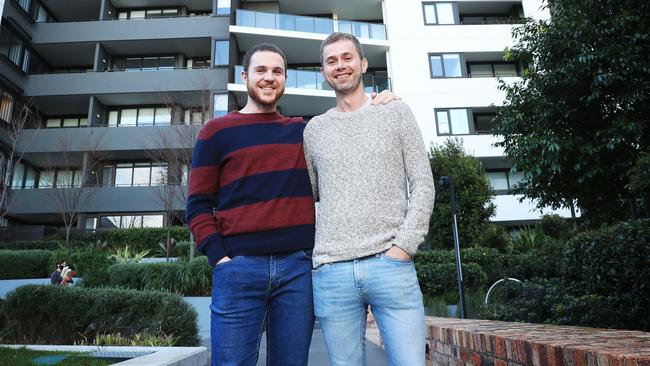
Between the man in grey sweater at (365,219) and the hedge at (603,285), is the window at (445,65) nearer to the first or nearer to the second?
the hedge at (603,285)

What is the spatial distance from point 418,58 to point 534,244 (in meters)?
11.9

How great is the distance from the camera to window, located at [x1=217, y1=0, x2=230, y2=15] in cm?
2391

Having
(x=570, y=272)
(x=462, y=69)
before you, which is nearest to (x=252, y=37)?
(x=462, y=69)

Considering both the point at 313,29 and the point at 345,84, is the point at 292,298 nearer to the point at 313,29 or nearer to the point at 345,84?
the point at 345,84

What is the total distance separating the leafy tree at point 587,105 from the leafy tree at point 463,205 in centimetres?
566

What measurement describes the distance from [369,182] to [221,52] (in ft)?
73.4

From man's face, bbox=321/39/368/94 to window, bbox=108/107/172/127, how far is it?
940 inches

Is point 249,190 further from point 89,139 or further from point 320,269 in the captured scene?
point 89,139

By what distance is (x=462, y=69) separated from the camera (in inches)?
912

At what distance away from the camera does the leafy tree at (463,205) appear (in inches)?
655

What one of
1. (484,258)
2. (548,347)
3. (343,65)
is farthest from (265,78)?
(484,258)

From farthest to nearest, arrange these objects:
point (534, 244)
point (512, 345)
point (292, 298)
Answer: point (534, 244) → point (512, 345) → point (292, 298)

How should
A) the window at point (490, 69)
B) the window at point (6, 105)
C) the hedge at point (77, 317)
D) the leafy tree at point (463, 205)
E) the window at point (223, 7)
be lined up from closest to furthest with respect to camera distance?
the hedge at point (77, 317) < the leafy tree at point (463, 205) < the window at point (6, 105) < the window at point (223, 7) < the window at point (490, 69)

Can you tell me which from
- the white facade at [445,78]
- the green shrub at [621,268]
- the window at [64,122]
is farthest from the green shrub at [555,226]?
the window at [64,122]
